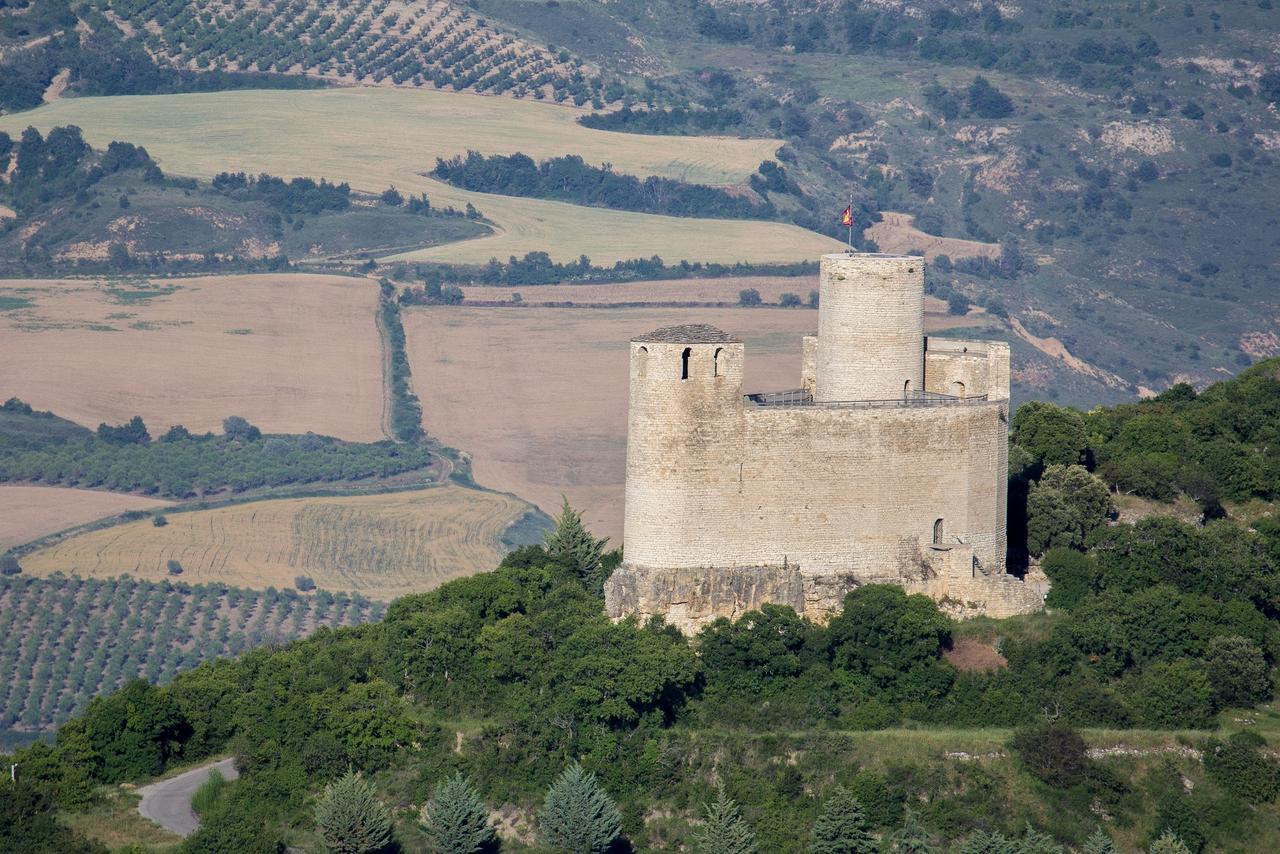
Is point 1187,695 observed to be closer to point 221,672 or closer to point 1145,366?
point 221,672

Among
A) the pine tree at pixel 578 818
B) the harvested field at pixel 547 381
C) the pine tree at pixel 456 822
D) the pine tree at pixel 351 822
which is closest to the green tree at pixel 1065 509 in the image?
the pine tree at pixel 578 818

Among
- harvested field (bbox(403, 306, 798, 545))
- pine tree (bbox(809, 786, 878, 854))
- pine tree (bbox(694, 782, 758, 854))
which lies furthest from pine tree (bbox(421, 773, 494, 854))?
harvested field (bbox(403, 306, 798, 545))

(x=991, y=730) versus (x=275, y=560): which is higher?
(x=991, y=730)

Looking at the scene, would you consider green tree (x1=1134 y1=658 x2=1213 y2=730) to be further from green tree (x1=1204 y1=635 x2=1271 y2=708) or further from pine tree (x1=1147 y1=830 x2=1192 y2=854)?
pine tree (x1=1147 y1=830 x2=1192 y2=854)

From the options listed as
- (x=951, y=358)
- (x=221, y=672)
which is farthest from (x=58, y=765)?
(x=951, y=358)

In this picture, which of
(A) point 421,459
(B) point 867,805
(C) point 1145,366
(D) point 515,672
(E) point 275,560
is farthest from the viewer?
(C) point 1145,366

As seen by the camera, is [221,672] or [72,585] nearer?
[221,672]

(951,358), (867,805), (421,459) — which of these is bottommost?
(421,459)

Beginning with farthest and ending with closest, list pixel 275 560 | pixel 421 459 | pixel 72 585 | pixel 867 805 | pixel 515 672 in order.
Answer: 1. pixel 421 459
2. pixel 275 560
3. pixel 72 585
4. pixel 515 672
5. pixel 867 805
